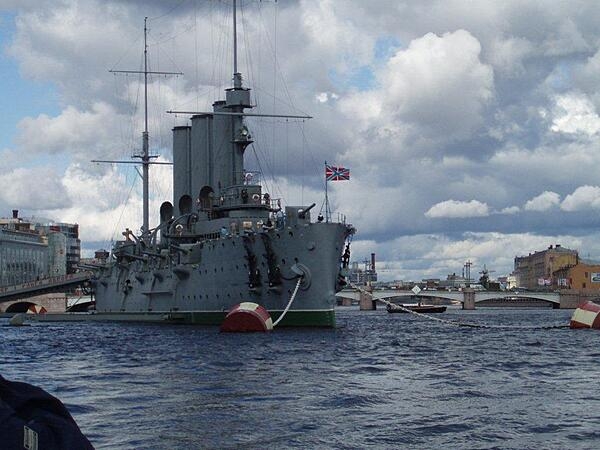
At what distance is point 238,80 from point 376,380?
42928 millimetres

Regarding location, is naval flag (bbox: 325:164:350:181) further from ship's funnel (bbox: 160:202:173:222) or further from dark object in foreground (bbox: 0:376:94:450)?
dark object in foreground (bbox: 0:376:94:450)

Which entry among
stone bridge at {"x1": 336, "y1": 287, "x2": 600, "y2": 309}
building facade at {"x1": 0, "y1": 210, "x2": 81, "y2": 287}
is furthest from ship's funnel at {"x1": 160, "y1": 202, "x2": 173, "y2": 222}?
building facade at {"x1": 0, "y1": 210, "x2": 81, "y2": 287}

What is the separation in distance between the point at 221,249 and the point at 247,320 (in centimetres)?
718

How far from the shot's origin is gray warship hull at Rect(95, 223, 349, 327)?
4872 cm

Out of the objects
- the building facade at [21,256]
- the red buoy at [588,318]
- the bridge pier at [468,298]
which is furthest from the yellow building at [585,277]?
the red buoy at [588,318]

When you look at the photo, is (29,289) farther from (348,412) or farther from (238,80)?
(348,412)

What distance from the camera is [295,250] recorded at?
49.0m

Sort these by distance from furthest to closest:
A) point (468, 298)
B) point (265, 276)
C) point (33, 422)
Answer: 1. point (468, 298)
2. point (265, 276)
3. point (33, 422)

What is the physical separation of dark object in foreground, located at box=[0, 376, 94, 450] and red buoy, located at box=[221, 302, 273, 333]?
1703 inches

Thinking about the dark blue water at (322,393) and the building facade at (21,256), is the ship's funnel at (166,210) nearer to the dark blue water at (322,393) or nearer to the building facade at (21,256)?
the dark blue water at (322,393)

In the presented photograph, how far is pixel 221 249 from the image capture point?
173 ft

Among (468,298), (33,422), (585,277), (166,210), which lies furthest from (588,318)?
(585,277)

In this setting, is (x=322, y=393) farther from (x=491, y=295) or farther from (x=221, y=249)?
(x=491, y=295)

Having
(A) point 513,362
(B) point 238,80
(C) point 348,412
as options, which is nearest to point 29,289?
(B) point 238,80
